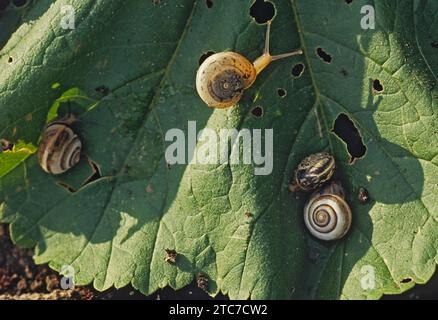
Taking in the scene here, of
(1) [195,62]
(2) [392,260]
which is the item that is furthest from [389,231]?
(1) [195,62]

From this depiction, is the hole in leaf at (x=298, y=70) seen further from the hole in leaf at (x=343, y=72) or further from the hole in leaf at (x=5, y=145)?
the hole in leaf at (x=5, y=145)

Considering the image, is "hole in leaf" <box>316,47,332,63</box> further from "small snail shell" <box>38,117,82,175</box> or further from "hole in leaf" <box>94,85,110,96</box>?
"small snail shell" <box>38,117,82,175</box>

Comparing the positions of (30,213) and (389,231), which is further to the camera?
(30,213)

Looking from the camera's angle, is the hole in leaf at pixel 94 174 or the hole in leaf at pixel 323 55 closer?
the hole in leaf at pixel 323 55

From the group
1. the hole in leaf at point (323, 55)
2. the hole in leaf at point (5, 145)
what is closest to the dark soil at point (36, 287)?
the hole in leaf at point (5, 145)

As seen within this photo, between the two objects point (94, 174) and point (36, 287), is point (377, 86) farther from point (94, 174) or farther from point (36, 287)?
point (36, 287)

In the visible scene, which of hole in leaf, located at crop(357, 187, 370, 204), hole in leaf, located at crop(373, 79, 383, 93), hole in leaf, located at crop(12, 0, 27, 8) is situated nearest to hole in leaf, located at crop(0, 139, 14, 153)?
hole in leaf, located at crop(12, 0, 27, 8)
